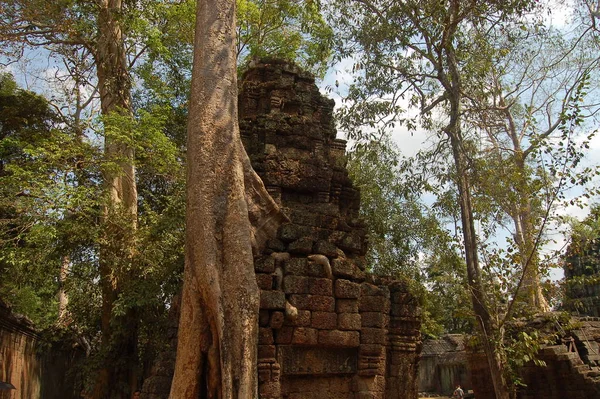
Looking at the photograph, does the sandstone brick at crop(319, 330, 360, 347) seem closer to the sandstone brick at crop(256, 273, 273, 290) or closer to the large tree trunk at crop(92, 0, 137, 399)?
the sandstone brick at crop(256, 273, 273, 290)

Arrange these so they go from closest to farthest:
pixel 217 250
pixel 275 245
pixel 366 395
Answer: pixel 217 250 < pixel 366 395 < pixel 275 245

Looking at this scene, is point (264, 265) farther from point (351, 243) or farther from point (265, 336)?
point (351, 243)

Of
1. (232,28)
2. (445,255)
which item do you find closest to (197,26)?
(232,28)

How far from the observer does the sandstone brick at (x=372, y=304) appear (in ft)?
20.4

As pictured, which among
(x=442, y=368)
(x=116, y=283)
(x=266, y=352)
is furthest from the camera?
(x=442, y=368)

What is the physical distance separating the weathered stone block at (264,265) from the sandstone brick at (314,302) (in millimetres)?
364

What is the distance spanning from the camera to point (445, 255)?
32.4 feet

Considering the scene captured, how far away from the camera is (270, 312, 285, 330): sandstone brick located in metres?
5.47

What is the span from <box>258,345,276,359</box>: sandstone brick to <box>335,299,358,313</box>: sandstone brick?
0.90m

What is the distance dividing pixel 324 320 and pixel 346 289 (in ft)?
1.37

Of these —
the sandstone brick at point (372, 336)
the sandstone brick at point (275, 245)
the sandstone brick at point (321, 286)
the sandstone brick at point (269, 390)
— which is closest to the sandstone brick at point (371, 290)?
the sandstone brick at point (372, 336)

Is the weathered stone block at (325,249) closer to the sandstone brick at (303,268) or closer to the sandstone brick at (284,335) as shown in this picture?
the sandstone brick at (303,268)

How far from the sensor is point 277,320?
18.0 feet

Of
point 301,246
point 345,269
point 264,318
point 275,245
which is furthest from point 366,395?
point 275,245
